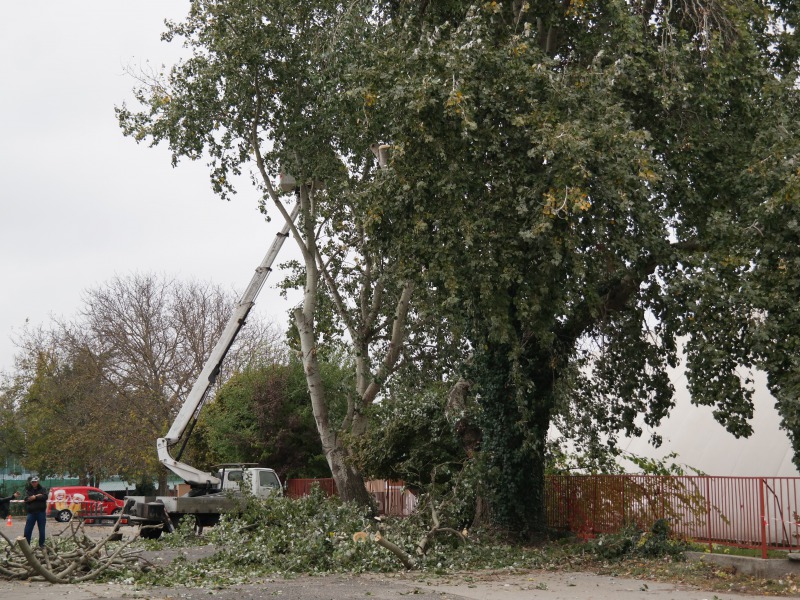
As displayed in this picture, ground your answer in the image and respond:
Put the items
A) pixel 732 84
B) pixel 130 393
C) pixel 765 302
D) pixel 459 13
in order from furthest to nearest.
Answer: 1. pixel 130 393
2. pixel 459 13
3. pixel 732 84
4. pixel 765 302

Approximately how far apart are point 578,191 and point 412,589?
658cm

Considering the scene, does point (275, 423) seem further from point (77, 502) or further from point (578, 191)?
point (578, 191)

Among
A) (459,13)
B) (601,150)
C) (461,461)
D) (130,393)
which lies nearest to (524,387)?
(461,461)

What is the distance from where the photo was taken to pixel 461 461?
2152cm

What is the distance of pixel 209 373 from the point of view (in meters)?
26.0

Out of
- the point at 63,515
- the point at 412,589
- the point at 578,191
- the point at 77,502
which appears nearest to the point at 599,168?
the point at 578,191

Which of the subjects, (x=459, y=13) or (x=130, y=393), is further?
(x=130, y=393)

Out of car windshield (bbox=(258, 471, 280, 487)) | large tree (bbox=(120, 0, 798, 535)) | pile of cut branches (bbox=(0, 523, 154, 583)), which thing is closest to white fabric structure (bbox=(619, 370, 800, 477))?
large tree (bbox=(120, 0, 798, 535))

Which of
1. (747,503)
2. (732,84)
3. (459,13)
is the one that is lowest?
(747,503)

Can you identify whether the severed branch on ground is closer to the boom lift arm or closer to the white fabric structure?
the white fabric structure

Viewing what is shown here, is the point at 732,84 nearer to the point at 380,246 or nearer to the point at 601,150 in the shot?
the point at 601,150

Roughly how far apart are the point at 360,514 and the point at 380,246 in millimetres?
6216

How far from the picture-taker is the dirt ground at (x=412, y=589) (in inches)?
496

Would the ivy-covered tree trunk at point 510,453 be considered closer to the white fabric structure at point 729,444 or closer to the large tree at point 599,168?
the large tree at point 599,168
